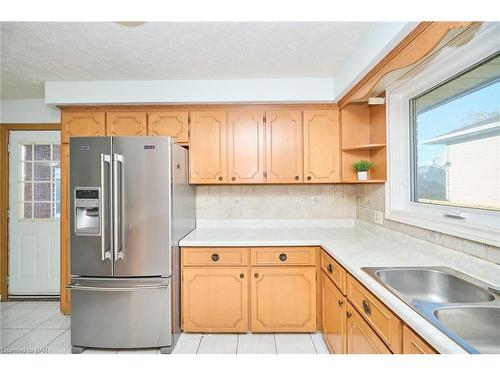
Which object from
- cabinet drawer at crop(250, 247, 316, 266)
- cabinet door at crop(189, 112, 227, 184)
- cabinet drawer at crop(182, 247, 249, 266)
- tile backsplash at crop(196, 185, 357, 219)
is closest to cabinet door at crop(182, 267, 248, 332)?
cabinet drawer at crop(182, 247, 249, 266)

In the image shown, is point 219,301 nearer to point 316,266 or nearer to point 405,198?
point 316,266

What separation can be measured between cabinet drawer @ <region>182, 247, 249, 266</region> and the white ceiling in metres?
1.58

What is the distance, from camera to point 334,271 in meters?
Answer: 1.89

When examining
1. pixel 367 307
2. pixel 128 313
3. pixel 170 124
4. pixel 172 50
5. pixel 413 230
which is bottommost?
pixel 128 313

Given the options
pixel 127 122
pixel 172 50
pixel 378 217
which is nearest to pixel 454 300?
pixel 378 217

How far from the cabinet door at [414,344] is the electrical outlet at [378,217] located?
1.48 m

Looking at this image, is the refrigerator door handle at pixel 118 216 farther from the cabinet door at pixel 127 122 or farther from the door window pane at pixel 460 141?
the door window pane at pixel 460 141

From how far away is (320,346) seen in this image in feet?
7.01

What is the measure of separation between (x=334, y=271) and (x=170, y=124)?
2.01 meters

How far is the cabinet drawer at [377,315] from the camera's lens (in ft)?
3.45

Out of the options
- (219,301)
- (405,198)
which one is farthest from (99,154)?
(405,198)

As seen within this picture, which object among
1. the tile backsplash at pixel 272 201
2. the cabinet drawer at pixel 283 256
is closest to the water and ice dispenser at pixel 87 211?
the tile backsplash at pixel 272 201

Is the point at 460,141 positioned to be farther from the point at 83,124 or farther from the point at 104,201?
the point at 83,124
